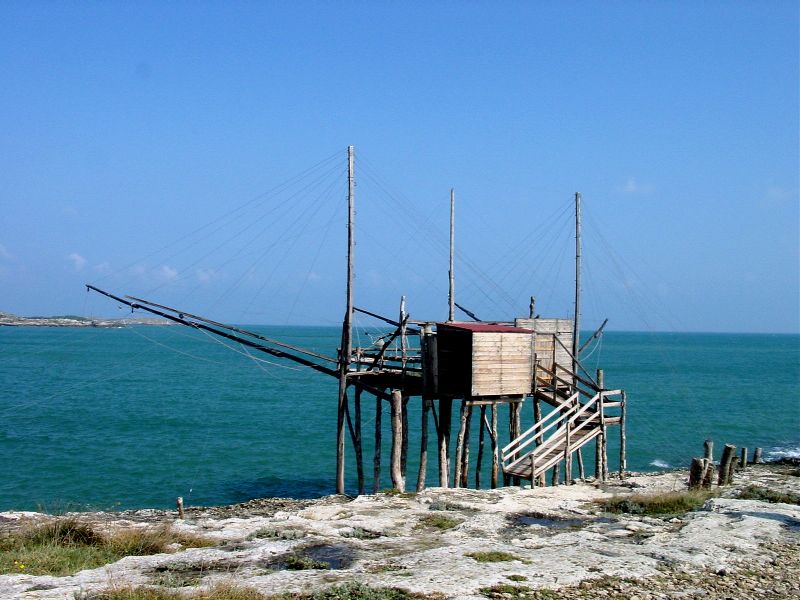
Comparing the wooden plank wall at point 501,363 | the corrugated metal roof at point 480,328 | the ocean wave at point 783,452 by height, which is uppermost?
the corrugated metal roof at point 480,328

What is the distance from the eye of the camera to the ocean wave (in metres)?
38.0

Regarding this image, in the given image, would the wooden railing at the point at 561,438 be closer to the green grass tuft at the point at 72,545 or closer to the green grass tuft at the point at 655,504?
the green grass tuft at the point at 655,504

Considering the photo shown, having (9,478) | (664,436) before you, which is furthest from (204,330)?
(664,436)

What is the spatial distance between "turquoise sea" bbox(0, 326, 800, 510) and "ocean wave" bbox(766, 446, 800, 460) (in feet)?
0.61

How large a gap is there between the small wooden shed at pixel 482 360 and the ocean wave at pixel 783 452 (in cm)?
2191

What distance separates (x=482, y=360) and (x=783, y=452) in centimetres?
2666

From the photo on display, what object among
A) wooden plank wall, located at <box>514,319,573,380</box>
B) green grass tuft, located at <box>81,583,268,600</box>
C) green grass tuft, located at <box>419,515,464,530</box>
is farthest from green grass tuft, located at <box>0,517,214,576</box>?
wooden plank wall, located at <box>514,319,573,380</box>

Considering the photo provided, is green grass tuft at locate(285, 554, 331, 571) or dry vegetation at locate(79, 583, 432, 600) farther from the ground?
dry vegetation at locate(79, 583, 432, 600)

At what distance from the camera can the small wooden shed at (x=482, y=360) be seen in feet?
70.7

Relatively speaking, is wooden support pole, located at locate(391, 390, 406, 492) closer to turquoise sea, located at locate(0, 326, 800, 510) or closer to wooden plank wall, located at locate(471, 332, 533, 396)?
wooden plank wall, located at locate(471, 332, 533, 396)

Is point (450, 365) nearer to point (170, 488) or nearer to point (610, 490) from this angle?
point (610, 490)

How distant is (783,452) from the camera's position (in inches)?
1572

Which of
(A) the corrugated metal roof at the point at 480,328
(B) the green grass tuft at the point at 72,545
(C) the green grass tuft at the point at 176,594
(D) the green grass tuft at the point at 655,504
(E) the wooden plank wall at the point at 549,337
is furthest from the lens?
(E) the wooden plank wall at the point at 549,337

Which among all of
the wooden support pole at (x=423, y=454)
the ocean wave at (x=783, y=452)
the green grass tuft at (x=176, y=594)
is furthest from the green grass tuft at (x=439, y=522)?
the ocean wave at (x=783, y=452)
